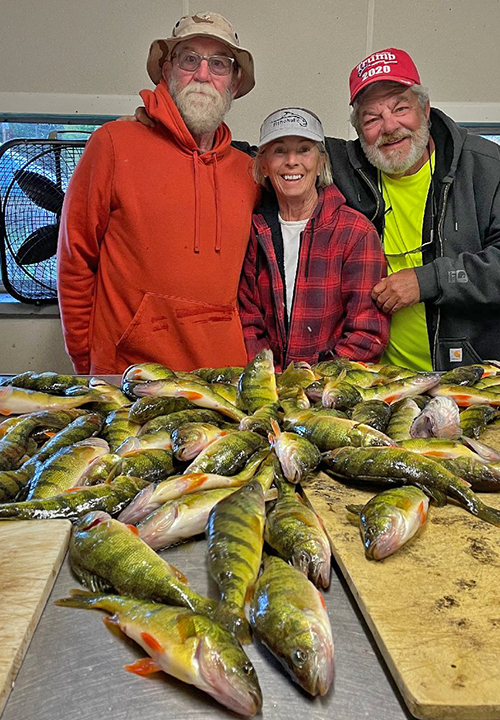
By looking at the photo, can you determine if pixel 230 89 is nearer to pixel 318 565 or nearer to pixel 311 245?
pixel 311 245

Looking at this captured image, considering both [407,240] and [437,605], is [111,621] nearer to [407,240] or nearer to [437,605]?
[437,605]

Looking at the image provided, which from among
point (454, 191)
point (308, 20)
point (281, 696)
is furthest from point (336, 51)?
point (281, 696)

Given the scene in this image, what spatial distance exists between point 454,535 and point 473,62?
175 inches

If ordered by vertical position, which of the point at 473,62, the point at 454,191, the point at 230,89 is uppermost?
the point at 473,62

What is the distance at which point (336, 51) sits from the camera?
4.59m

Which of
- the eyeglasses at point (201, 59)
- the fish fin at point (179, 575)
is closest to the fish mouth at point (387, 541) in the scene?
the fish fin at point (179, 575)

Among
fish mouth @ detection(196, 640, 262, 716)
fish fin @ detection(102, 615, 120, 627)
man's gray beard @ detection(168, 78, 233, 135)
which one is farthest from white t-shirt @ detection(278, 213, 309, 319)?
fish mouth @ detection(196, 640, 262, 716)

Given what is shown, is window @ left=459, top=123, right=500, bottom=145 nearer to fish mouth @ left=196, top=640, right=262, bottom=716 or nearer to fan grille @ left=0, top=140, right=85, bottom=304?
fan grille @ left=0, top=140, right=85, bottom=304

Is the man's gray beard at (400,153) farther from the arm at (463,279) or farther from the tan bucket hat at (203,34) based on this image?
the tan bucket hat at (203,34)

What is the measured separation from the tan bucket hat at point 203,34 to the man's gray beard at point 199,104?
18 centimetres

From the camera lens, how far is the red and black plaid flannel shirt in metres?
3.24

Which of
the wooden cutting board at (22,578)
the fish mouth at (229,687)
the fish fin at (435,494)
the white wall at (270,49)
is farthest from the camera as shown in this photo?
the white wall at (270,49)

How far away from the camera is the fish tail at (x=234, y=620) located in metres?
1.08

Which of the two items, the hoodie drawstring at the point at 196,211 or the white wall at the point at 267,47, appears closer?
the hoodie drawstring at the point at 196,211
